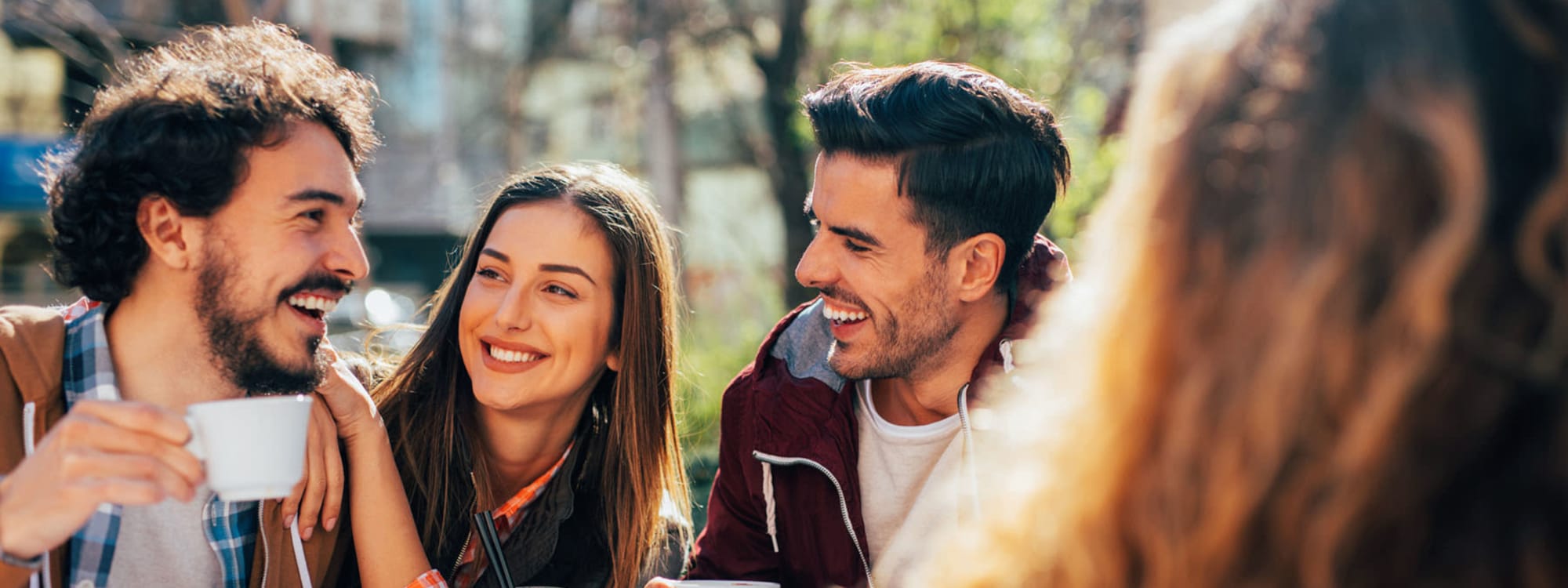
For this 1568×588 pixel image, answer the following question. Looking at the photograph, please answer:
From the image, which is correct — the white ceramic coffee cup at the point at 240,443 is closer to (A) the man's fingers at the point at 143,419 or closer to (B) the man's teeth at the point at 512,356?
(A) the man's fingers at the point at 143,419

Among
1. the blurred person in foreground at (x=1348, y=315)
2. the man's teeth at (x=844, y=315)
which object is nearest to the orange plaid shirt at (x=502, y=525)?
the man's teeth at (x=844, y=315)

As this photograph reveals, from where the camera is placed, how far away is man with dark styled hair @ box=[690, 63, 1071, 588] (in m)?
3.03

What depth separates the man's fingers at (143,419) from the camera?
1.59 metres

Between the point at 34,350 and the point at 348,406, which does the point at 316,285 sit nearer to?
the point at 348,406

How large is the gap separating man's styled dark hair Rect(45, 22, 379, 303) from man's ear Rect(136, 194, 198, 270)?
0.02 meters

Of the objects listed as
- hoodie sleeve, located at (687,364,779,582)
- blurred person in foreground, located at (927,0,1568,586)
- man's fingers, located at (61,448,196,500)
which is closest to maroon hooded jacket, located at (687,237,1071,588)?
hoodie sleeve, located at (687,364,779,582)

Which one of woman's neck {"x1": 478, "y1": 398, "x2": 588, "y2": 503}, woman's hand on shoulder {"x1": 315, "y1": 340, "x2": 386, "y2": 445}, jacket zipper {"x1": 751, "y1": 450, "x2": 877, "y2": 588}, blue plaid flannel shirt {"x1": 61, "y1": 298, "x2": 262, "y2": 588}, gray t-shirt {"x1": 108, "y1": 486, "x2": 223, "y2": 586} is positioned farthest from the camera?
woman's neck {"x1": 478, "y1": 398, "x2": 588, "y2": 503}

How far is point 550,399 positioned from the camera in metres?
3.27

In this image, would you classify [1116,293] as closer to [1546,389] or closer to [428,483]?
[1546,389]

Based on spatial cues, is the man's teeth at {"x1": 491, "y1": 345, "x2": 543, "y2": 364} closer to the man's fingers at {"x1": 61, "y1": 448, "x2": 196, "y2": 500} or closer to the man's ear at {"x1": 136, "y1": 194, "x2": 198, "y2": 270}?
the man's ear at {"x1": 136, "y1": 194, "x2": 198, "y2": 270}

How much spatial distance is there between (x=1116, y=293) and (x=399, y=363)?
2563 millimetres

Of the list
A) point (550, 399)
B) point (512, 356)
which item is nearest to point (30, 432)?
point (512, 356)

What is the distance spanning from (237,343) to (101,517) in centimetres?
46

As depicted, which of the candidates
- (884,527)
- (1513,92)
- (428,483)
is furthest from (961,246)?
(1513,92)
